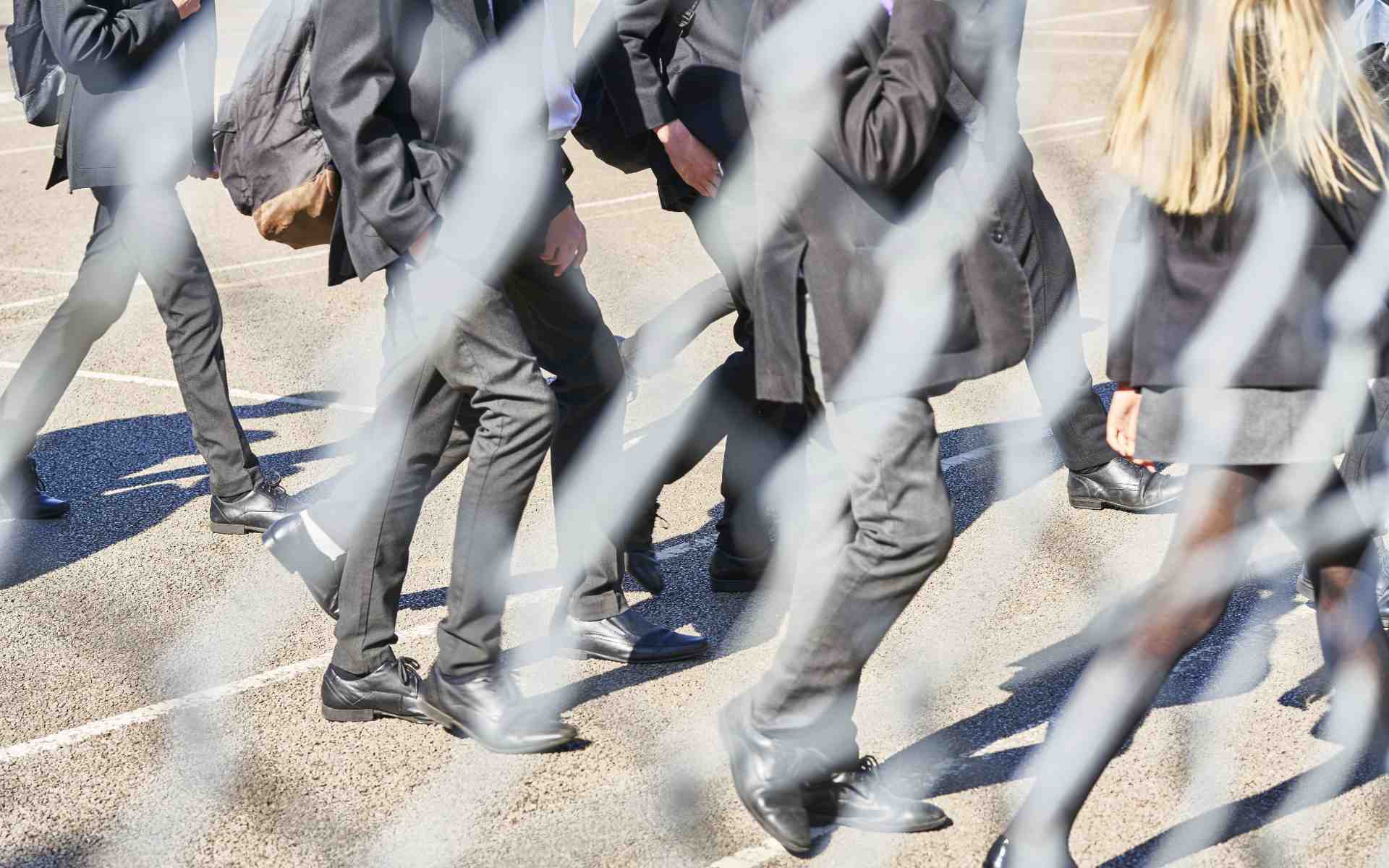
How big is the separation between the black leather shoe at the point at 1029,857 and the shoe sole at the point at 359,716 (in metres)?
1.36

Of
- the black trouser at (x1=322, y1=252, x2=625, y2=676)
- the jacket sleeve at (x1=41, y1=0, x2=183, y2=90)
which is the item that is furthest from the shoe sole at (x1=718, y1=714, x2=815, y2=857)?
the jacket sleeve at (x1=41, y1=0, x2=183, y2=90)

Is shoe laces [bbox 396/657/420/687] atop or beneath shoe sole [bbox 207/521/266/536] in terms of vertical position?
atop

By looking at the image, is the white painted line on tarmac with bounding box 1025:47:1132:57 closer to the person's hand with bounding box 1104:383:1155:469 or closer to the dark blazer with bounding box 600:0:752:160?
the dark blazer with bounding box 600:0:752:160

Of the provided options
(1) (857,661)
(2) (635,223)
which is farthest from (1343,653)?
(2) (635,223)

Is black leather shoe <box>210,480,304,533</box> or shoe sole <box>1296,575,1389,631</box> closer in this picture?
shoe sole <box>1296,575,1389,631</box>

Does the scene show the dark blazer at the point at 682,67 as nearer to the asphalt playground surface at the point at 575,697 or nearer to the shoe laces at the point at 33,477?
the asphalt playground surface at the point at 575,697

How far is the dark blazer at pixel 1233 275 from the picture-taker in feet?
9.07

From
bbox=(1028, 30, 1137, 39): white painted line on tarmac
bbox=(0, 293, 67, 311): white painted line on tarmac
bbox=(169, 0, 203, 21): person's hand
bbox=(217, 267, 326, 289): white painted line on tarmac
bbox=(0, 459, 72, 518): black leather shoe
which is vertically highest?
bbox=(169, 0, 203, 21): person's hand

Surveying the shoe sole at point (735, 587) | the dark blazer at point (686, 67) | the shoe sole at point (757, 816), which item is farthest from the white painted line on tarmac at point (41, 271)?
the shoe sole at point (757, 816)

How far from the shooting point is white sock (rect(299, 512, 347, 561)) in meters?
4.11

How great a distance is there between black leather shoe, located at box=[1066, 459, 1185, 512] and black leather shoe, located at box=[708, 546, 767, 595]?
106 centimetres

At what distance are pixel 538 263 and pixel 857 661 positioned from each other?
1190 mm

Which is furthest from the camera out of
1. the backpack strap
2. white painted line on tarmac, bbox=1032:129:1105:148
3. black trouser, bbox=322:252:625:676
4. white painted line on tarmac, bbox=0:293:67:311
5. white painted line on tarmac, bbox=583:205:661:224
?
white painted line on tarmac, bbox=1032:129:1105:148

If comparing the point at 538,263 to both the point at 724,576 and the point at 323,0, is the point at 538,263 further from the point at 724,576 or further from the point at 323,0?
the point at 724,576
